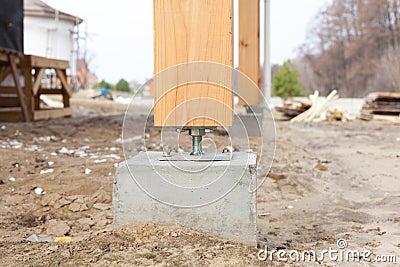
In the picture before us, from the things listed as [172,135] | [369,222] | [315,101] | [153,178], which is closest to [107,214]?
[153,178]

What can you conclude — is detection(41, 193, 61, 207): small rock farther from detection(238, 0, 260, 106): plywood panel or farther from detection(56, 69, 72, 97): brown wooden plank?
detection(56, 69, 72, 97): brown wooden plank

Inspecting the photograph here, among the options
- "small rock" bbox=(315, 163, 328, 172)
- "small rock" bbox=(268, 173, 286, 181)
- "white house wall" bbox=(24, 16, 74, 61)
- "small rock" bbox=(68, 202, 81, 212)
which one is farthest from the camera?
"white house wall" bbox=(24, 16, 74, 61)

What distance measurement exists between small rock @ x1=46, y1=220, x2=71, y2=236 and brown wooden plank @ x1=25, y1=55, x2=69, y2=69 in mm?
6701

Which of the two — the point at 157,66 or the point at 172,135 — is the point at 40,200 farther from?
the point at 172,135

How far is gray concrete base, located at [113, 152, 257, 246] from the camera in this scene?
2.26 m

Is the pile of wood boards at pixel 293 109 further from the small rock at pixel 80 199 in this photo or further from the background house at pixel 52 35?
the small rock at pixel 80 199

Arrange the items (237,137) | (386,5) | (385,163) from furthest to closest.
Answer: (386,5), (237,137), (385,163)

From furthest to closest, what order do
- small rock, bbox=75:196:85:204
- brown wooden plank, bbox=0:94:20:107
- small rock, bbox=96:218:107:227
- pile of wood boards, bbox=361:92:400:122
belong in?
pile of wood boards, bbox=361:92:400:122, brown wooden plank, bbox=0:94:20:107, small rock, bbox=75:196:85:204, small rock, bbox=96:218:107:227

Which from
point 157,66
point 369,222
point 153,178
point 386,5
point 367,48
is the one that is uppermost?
point 386,5

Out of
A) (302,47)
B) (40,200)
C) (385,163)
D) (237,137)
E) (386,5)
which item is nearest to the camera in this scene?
(40,200)

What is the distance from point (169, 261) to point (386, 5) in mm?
36798

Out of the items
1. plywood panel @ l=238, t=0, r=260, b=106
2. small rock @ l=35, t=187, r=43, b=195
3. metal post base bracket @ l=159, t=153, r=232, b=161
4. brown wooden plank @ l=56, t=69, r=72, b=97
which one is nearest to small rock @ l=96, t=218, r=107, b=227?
small rock @ l=35, t=187, r=43, b=195

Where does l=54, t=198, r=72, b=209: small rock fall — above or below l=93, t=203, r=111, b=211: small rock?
above

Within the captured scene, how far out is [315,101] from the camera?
54.5 ft
